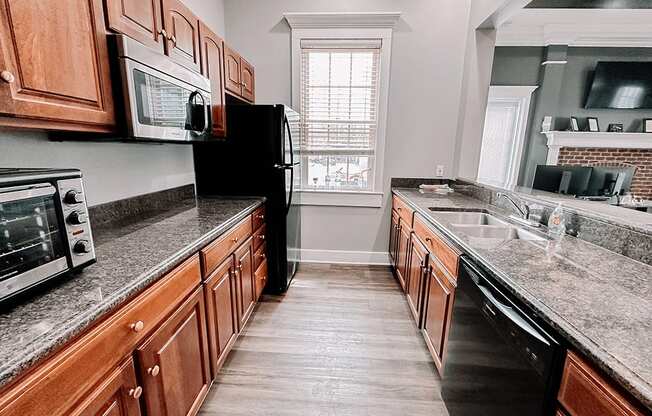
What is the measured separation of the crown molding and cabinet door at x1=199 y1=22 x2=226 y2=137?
3.44ft

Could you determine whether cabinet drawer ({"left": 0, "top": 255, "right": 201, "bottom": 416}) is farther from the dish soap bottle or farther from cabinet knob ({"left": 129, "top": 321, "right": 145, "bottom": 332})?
the dish soap bottle

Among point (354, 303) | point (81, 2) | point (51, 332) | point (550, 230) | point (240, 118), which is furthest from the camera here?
point (354, 303)

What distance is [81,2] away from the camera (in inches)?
39.5

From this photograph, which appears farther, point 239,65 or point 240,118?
point 239,65

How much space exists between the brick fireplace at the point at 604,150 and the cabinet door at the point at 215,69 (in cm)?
400

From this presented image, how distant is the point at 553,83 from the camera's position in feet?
12.1

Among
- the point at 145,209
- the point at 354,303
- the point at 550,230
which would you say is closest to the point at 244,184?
the point at 145,209

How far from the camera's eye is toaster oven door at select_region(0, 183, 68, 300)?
0.68 meters

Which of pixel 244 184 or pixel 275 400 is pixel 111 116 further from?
pixel 275 400

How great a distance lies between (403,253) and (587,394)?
6.31 feet

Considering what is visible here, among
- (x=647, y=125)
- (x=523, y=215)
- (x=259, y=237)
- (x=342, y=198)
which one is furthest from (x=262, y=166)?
(x=647, y=125)

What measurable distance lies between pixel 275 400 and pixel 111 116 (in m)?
1.60

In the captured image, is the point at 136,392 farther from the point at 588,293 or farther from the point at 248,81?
the point at 248,81

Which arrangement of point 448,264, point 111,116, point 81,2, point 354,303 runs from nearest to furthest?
point 81,2 < point 111,116 < point 448,264 < point 354,303
